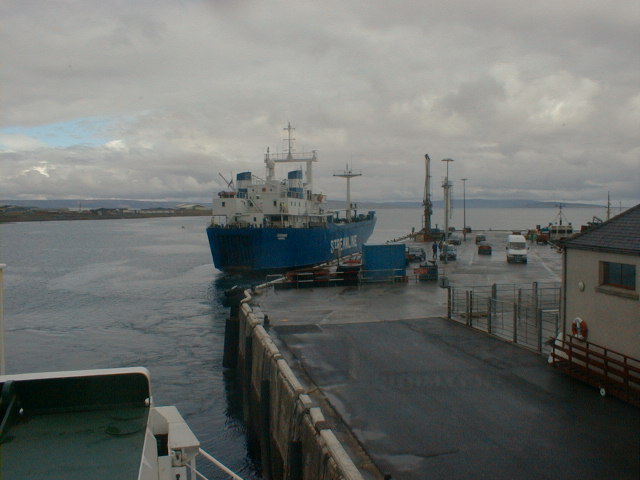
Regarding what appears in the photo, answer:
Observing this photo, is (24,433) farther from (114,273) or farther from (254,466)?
(114,273)

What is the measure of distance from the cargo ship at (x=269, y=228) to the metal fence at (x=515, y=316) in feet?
86.5

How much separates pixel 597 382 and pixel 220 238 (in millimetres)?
43793

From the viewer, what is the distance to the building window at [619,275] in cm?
1099

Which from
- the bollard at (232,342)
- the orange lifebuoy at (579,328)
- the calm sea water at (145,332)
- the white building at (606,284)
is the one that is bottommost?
the calm sea water at (145,332)

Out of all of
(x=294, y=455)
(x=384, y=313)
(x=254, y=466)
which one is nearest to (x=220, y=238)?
(x=384, y=313)

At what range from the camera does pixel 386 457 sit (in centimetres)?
856

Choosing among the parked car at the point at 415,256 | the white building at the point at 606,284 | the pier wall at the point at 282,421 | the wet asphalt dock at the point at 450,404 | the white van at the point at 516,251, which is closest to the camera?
the wet asphalt dock at the point at 450,404

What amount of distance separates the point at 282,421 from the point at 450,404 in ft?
12.7

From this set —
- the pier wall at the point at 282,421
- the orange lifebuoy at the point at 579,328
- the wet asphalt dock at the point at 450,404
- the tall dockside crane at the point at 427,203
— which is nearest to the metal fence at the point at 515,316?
the wet asphalt dock at the point at 450,404

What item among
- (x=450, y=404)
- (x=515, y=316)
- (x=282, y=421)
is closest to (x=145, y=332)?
(x=282, y=421)

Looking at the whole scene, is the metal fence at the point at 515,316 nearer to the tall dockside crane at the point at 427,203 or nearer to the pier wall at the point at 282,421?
the pier wall at the point at 282,421

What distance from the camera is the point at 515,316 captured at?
1545 centimetres

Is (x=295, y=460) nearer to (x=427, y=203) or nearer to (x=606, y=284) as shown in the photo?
(x=606, y=284)

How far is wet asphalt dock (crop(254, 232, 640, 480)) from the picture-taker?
27.3 feet
